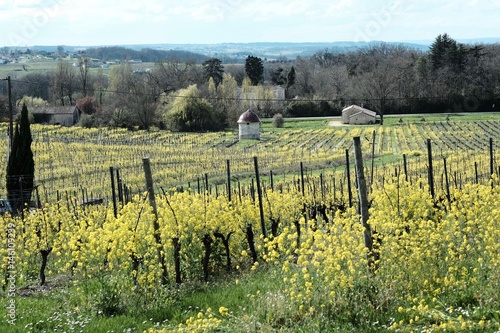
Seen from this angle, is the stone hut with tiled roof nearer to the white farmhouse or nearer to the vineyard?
the white farmhouse

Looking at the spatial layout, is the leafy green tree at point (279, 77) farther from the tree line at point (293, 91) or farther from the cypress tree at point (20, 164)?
the cypress tree at point (20, 164)

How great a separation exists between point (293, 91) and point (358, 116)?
2730cm

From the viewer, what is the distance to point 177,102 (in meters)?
73.9

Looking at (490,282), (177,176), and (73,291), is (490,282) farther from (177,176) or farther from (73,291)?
(177,176)

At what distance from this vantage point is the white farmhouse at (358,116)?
78500 millimetres

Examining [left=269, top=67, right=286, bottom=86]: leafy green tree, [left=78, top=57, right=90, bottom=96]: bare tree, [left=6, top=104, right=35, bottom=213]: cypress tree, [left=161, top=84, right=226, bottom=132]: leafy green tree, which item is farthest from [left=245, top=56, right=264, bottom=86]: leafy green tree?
[left=6, top=104, right=35, bottom=213]: cypress tree

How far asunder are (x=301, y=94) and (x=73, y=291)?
92.7 m

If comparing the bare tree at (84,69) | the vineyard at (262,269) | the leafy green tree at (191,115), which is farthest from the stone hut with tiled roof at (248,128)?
the vineyard at (262,269)

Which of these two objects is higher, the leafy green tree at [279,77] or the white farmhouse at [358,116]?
the leafy green tree at [279,77]

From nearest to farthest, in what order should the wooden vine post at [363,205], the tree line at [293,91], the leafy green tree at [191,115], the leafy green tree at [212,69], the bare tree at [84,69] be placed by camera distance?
the wooden vine post at [363,205] < the leafy green tree at [191,115] < the tree line at [293,91] < the bare tree at [84,69] < the leafy green tree at [212,69]

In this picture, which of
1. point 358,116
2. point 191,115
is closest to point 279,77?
point 358,116

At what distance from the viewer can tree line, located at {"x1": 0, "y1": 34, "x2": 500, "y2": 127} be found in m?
75.4

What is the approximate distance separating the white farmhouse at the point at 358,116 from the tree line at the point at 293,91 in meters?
1.73

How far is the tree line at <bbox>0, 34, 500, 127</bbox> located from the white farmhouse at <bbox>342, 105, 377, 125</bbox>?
1.73 meters
